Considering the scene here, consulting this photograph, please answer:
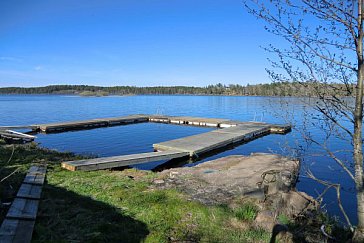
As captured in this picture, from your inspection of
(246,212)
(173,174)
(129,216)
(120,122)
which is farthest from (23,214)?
(120,122)

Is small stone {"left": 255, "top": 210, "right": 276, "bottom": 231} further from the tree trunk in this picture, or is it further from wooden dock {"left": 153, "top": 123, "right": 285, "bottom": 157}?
wooden dock {"left": 153, "top": 123, "right": 285, "bottom": 157}

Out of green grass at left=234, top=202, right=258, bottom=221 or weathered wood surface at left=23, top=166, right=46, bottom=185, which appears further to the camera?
weathered wood surface at left=23, top=166, right=46, bottom=185

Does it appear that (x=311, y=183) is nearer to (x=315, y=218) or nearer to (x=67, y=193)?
(x=315, y=218)

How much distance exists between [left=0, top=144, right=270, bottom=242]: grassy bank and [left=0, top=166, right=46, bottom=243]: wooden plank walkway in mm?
153

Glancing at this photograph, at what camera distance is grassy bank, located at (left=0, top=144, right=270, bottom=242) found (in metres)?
4.85

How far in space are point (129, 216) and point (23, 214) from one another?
6.25 feet

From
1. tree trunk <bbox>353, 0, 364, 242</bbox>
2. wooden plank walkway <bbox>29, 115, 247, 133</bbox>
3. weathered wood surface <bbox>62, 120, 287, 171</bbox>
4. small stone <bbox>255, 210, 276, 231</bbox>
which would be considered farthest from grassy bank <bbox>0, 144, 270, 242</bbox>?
wooden plank walkway <bbox>29, 115, 247, 133</bbox>

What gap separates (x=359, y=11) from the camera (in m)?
3.33

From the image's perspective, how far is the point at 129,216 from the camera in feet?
18.5

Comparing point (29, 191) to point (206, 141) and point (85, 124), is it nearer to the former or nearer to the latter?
point (206, 141)

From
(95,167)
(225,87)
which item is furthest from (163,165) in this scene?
(225,87)

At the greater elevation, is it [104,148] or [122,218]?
[122,218]

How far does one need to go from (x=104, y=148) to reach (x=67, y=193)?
12961mm

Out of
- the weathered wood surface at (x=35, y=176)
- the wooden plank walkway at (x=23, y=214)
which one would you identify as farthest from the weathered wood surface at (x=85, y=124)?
the wooden plank walkway at (x=23, y=214)
